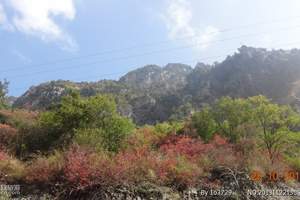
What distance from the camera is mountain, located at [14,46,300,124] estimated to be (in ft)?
258

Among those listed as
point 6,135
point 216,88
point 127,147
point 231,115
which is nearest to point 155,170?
point 127,147

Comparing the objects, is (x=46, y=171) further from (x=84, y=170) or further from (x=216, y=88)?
(x=216, y=88)

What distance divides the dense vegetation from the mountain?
50.6 metres

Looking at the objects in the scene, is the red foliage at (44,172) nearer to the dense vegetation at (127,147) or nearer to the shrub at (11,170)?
the dense vegetation at (127,147)

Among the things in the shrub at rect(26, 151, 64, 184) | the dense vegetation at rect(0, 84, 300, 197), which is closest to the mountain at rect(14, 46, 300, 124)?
the dense vegetation at rect(0, 84, 300, 197)

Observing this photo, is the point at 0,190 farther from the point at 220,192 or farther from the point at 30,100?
the point at 30,100

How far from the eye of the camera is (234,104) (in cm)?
2084

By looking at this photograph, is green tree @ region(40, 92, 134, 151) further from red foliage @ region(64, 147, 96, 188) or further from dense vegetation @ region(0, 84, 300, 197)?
red foliage @ region(64, 147, 96, 188)

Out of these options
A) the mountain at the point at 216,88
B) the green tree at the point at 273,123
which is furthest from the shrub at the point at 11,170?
the mountain at the point at 216,88

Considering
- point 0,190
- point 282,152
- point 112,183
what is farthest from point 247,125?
point 0,190

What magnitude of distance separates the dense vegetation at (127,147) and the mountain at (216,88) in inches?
1993

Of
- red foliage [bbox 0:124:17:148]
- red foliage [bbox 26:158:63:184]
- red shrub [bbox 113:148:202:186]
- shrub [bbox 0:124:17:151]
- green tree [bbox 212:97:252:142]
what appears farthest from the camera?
green tree [bbox 212:97:252:142]

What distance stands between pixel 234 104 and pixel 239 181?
30.2 ft

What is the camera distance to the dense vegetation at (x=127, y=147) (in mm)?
10188
